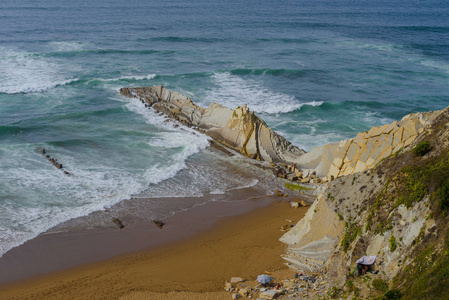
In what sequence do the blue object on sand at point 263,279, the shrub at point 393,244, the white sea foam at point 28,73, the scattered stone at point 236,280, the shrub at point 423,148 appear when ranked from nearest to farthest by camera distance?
the shrub at point 393,244, the shrub at point 423,148, the blue object on sand at point 263,279, the scattered stone at point 236,280, the white sea foam at point 28,73

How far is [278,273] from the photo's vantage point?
1897 centimetres

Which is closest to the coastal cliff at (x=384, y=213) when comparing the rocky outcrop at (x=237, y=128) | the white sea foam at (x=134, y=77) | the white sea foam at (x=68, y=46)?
the rocky outcrop at (x=237, y=128)

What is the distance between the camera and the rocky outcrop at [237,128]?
31016 mm

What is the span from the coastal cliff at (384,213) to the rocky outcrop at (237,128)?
174 inches

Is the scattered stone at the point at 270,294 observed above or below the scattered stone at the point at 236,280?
above

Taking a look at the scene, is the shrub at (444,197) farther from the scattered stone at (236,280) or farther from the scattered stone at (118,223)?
the scattered stone at (118,223)

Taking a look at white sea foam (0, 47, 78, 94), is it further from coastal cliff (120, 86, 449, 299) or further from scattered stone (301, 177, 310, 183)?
coastal cliff (120, 86, 449, 299)

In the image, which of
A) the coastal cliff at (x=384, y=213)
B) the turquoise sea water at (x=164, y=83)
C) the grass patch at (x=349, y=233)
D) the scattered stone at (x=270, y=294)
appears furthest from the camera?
the turquoise sea water at (x=164, y=83)

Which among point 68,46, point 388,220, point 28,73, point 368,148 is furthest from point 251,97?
point 68,46

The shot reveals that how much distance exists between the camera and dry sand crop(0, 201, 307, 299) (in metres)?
18.2

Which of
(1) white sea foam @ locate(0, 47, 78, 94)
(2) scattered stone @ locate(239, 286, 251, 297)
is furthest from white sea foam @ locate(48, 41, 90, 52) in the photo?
(2) scattered stone @ locate(239, 286, 251, 297)

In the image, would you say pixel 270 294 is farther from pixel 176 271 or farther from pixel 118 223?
pixel 118 223

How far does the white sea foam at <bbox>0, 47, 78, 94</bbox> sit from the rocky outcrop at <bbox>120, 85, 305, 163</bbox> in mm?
15954

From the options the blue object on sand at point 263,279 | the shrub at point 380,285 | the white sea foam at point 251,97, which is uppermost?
the white sea foam at point 251,97
